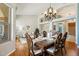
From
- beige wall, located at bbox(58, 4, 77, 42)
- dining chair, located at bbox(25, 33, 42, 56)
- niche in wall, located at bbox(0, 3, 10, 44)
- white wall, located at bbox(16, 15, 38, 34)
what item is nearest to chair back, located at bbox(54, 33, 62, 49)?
beige wall, located at bbox(58, 4, 77, 42)

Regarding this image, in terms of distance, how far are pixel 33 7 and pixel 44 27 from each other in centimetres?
47

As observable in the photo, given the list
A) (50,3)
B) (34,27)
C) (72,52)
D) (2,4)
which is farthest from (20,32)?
(72,52)

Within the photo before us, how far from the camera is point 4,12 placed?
8.63ft

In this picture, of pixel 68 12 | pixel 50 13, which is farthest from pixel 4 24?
pixel 68 12

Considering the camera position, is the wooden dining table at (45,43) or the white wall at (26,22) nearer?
the white wall at (26,22)

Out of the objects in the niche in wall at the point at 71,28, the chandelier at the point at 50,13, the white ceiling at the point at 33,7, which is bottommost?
the niche in wall at the point at 71,28

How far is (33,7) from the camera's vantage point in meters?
2.46

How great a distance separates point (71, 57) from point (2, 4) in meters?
1.70

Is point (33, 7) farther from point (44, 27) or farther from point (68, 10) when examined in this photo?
point (68, 10)

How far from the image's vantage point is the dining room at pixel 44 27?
2424 millimetres

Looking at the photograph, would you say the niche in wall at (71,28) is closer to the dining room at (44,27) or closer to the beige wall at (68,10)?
the dining room at (44,27)

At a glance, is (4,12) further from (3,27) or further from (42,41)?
(42,41)

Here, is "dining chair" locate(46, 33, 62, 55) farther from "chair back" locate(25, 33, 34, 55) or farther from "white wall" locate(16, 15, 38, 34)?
"white wall" locate(16, 15, 38, 34)

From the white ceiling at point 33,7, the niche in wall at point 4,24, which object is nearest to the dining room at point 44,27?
the white ceiling at point 33,7
